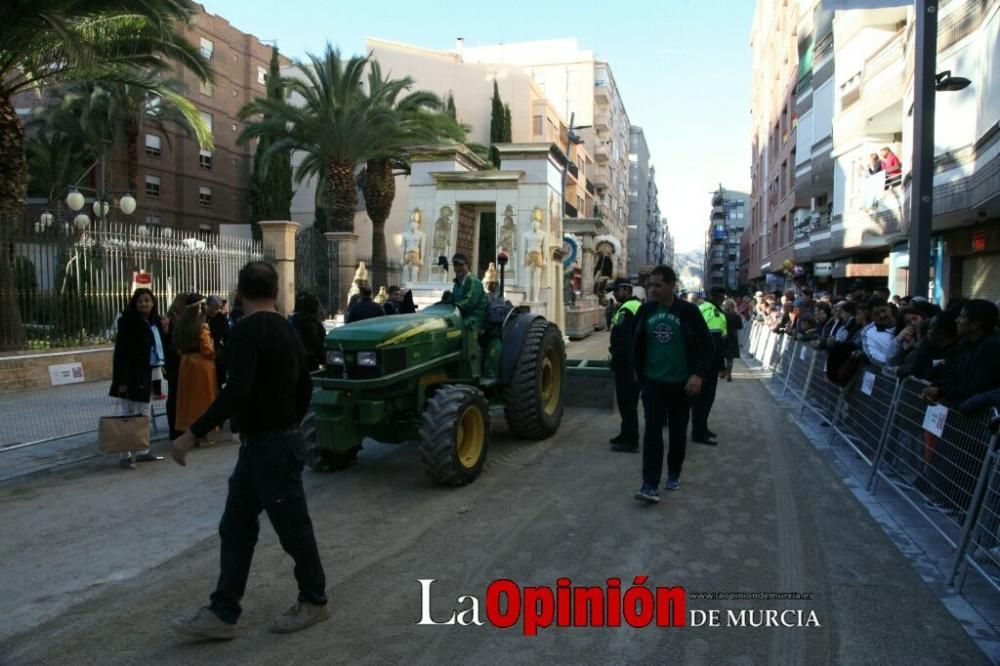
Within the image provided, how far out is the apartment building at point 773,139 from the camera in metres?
39.1

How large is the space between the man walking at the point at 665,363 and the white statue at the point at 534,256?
1367cm

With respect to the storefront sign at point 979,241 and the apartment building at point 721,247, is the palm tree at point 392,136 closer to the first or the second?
the storefront sign at point 979,241

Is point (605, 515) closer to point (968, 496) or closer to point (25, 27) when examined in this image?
point (968, 496)

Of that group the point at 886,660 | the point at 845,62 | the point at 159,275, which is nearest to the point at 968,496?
the point at 886,660

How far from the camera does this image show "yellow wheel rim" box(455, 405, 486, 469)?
6207mm

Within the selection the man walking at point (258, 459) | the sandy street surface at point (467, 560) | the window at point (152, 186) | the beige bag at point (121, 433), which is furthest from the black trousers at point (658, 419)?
the window at point (152, 186)

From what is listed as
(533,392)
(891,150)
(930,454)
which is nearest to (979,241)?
(891,150)

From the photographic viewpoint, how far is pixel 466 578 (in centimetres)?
425

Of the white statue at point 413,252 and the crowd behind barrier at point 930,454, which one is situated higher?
the white statue at point 413,252

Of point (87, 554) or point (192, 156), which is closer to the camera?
point (87, 554)

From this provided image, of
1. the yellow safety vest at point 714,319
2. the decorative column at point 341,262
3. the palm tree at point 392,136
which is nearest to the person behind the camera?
the yellow safety vest at point 714,319

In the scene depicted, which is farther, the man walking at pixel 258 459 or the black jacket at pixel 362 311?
the black jacket at pixel 362 311

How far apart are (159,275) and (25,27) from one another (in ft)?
14.0

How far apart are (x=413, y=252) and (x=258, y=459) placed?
1684 cm
